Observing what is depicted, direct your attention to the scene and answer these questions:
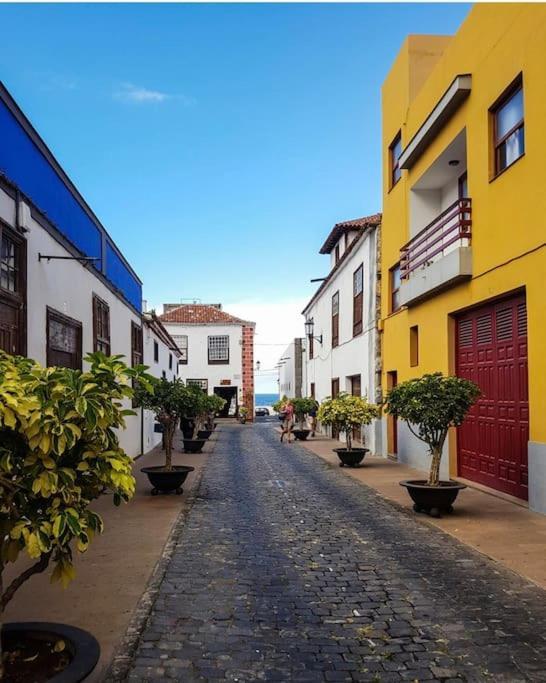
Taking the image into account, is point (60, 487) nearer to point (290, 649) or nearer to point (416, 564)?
point (290, 649)

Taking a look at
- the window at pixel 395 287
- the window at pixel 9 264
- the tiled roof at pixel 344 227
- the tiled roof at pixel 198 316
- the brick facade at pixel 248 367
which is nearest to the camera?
the window at pixel 9 264

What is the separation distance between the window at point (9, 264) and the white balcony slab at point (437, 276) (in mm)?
6789

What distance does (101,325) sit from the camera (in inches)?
479

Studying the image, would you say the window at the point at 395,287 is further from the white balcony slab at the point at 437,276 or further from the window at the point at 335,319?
the window at the point at 335,319

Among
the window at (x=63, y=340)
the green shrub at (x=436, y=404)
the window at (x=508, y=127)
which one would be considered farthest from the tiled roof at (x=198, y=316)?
the green shrub at (x=436, y=404)

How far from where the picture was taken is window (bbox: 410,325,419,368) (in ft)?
44.4

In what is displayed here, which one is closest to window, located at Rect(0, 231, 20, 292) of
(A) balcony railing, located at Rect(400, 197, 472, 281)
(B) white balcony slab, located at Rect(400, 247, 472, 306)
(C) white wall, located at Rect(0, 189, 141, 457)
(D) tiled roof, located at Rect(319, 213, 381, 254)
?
(C) white wall, located at Rect(0, 189, 141, 457)

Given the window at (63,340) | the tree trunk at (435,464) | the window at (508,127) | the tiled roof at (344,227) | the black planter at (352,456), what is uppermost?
the tiled roof at (344,227)

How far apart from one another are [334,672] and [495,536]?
3.86 metres

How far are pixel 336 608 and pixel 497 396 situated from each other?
5894mm

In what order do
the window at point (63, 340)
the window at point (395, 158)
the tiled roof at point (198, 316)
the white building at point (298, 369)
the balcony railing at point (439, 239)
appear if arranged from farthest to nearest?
the tiled roof at point (198, 316) < the white building at point (298, 369) < the window at point (395, 158) < the balcony railing at point (439, 239) < the window at point (63, 340)

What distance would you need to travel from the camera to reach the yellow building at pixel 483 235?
797 cm

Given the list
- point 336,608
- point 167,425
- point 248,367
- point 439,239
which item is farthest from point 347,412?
point 248,367

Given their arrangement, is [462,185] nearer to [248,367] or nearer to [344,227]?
[344,227]
